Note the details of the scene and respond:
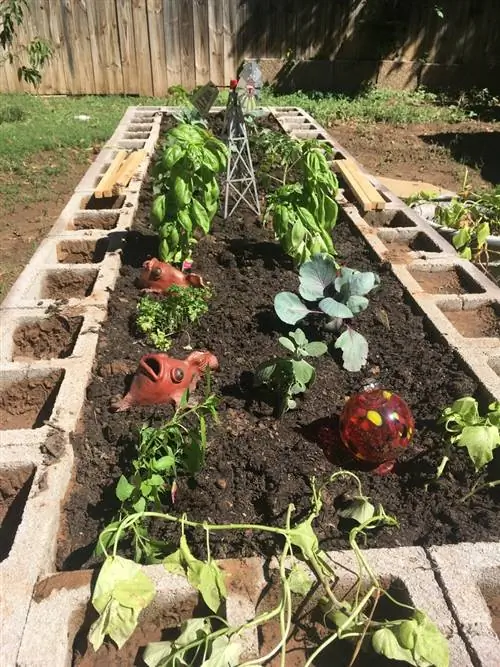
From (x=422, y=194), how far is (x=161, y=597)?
14.3 ft

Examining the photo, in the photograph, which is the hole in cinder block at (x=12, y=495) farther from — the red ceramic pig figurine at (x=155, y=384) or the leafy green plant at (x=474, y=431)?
the leafy green plant at (x=474, y=431)

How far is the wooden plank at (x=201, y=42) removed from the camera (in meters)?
9.84

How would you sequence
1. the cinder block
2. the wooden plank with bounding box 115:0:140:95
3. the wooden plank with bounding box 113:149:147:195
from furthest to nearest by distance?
the wooden plank with bounding box 115:0:140:95, the wooden plank with bounding box 113:149:147:195, the cinder block

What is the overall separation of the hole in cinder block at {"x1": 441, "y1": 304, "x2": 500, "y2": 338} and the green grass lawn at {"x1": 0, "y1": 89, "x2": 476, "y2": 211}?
4.18 meters

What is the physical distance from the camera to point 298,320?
287 centimetres

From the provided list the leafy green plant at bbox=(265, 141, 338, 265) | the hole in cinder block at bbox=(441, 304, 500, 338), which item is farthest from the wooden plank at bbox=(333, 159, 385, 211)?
the hole in cinder block at bbox=(441, 304, 500, 338)

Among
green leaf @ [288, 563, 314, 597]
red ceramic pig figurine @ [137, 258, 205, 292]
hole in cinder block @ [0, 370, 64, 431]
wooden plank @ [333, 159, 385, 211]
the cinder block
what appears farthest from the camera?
wooden plank @ [333, 159, 385, 211]

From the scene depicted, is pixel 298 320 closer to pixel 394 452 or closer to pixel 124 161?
pixel 394 452

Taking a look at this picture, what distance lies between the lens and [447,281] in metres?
3.62

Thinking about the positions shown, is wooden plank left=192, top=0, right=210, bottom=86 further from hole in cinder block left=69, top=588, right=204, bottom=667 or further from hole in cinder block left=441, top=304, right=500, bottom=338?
hole in cinder block left=69, top=588, right=204, bottom=667

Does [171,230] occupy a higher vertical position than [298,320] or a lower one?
higher

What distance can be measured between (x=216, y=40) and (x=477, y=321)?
863 cm

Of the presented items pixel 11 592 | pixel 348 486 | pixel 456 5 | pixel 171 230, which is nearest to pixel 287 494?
pixel 348 486

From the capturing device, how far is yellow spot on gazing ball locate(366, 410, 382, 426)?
204 cm
